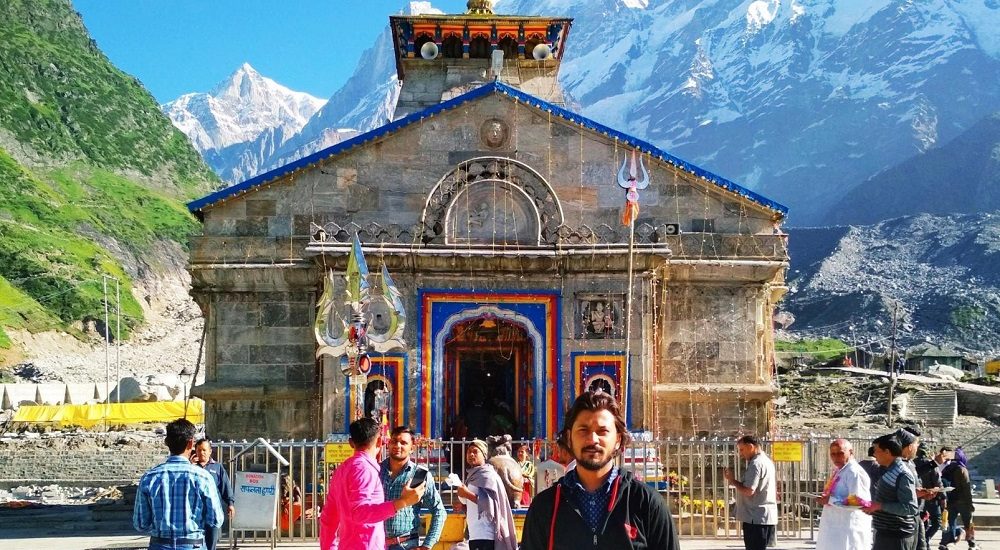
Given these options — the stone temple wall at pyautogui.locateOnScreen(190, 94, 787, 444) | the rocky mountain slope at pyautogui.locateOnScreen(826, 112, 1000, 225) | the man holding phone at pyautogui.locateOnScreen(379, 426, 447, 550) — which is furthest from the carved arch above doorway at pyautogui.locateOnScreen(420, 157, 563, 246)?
the rocky mountain slope at pyautogui.locateOnScreen(826, 112, 1000, 225)

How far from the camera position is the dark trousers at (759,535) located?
40.3ft

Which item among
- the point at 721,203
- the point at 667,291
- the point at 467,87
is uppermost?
the point at 467,87

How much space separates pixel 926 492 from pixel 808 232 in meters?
145

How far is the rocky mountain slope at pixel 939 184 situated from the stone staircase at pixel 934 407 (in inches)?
4146

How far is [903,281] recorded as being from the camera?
125 m

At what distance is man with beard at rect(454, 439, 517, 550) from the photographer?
11164mm

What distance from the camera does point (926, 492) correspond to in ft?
42.0

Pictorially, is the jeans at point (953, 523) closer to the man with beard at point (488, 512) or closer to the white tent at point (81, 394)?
the man with beard at point (488, 512)

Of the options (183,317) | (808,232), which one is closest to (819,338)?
(808,232)

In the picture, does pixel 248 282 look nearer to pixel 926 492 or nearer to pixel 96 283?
pixel 926 492

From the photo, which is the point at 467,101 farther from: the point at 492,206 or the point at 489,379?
the point at 489,379

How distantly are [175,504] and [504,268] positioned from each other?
15048 millimetres

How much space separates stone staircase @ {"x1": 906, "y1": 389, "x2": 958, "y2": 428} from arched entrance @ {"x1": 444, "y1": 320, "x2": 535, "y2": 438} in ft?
97.8

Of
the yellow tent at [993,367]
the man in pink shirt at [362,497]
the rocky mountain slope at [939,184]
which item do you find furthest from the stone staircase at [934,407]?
the rocky mountain slope at [939,184]
